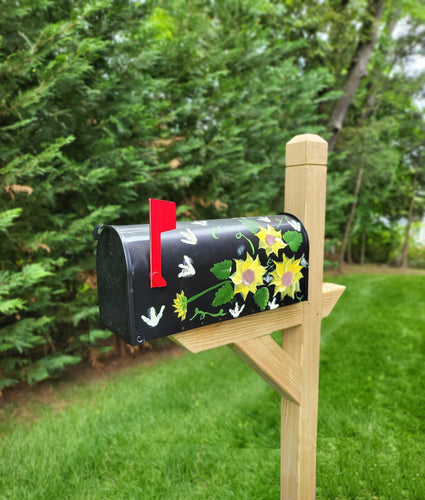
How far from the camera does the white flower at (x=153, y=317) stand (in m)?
0.81

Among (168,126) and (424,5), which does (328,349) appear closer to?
(168,126)

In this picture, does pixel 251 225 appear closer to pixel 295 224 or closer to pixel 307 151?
pixel 295 224

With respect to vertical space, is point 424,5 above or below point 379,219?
above

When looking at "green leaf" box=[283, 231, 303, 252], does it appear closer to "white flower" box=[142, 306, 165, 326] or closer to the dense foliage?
"white flower" box=[142, 306, 165, 326]

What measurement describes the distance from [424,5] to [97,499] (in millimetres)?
10562

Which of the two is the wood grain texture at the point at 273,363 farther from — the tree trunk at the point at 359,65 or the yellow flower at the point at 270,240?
the tree trunk at the point at 359,65

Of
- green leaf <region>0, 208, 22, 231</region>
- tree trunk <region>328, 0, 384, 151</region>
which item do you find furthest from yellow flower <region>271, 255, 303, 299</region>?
tree trunk <region>328, 0, 384, 151</region>

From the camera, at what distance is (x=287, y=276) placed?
3.61 ft

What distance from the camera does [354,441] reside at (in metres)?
2.16

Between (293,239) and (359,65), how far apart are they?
6.86 meters

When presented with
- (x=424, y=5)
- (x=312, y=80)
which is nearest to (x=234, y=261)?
(x=312, y=80)

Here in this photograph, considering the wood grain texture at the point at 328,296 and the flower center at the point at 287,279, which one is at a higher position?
the flower center at the point at 287,279

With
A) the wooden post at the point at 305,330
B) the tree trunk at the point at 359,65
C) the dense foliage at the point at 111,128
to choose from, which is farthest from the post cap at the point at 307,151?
the tree trunk at the point at 359,65

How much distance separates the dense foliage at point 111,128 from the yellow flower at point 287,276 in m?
1.91
